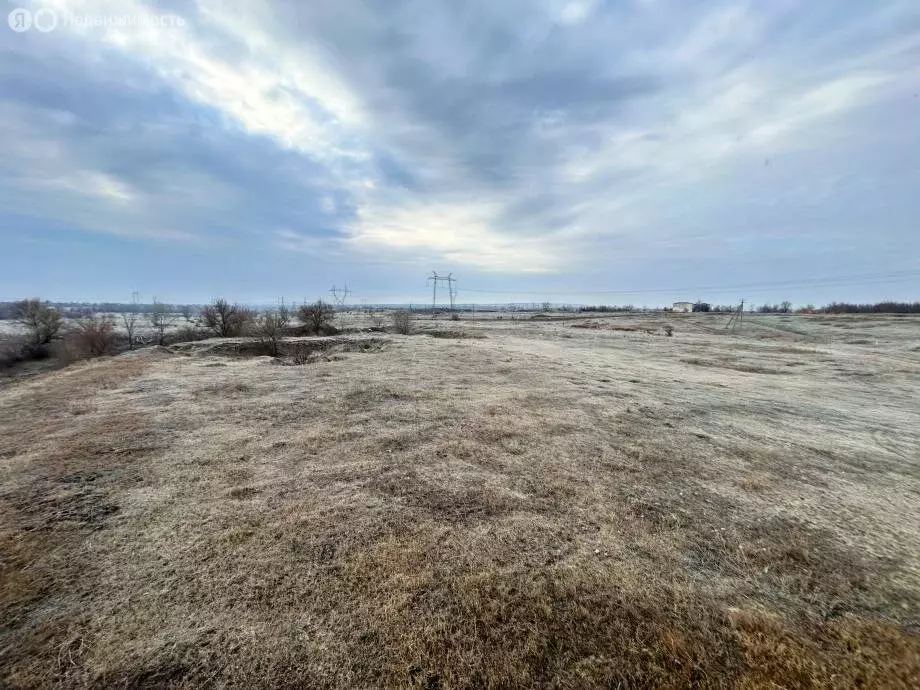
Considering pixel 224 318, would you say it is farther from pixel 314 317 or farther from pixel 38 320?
pixel 38 320

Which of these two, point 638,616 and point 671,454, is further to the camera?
point 671,454

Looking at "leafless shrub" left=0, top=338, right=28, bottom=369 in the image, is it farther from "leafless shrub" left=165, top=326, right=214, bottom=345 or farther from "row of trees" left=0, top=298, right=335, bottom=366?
"leafless shrub" left=165, top=326, right=214, bottom=345

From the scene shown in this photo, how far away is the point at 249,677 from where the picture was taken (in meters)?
3.09

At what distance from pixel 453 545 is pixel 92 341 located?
1625 inches

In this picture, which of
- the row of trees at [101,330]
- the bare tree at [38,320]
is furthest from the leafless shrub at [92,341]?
the bare tree at [38,320]

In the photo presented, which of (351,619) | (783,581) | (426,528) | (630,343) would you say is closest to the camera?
(351,619)

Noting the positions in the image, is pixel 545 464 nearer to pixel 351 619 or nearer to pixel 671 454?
pixel 671 454

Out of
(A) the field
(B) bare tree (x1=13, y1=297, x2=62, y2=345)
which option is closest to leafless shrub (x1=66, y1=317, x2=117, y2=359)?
(B) bare tree (x1=13, y1=297, x2=62, y2=345)

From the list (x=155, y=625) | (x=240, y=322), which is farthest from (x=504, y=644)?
(x=240, y=322)

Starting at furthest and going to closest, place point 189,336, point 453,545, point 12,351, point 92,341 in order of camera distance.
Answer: point 189,336
point 12,351
point 92,341
point 453,545

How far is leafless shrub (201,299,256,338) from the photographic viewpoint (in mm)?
37156

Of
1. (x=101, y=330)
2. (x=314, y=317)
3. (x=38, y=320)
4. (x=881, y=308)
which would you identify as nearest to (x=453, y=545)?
(x=314, y=317)

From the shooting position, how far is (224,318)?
125 ft

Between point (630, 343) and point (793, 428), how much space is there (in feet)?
76.0
